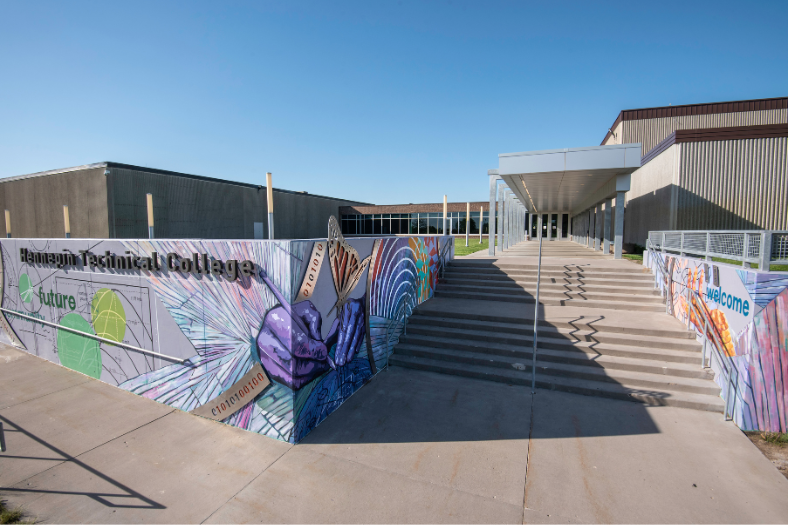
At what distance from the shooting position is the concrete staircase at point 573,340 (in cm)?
641

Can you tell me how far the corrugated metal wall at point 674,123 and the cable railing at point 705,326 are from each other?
21.5 meters

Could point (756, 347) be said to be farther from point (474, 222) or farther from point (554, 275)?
point (474, 222)

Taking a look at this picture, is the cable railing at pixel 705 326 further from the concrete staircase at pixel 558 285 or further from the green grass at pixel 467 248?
the green grass at pixel 467 248

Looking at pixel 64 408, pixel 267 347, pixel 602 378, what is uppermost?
pixel 267 347

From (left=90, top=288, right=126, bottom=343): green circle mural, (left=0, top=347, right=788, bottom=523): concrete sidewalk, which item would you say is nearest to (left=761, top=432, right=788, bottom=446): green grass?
(left=0, top=347, right=788, bottom=523): concrete sidewalk

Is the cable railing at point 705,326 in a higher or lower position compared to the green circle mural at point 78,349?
higher

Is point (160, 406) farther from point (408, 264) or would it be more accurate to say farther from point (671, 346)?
point (671, 346)

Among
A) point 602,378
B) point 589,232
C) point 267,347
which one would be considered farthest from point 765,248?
point 589,232

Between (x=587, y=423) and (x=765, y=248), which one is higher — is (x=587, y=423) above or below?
below

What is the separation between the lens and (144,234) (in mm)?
22578

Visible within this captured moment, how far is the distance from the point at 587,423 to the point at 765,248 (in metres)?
3.46

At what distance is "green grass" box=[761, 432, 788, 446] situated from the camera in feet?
16.3

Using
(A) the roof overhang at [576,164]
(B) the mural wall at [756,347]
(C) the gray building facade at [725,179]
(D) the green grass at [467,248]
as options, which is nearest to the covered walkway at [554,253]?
(D) the green grass at [467,248]

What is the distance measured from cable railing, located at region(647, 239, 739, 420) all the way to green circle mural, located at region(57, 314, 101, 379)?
10864mm
